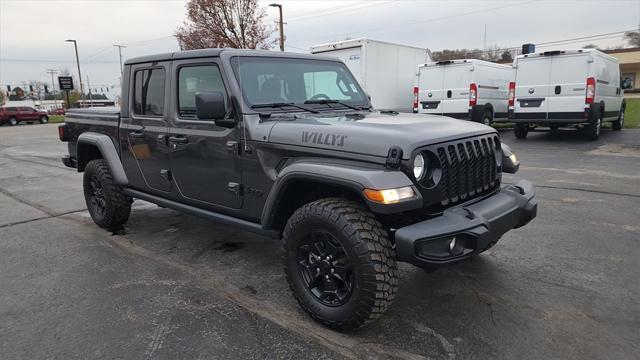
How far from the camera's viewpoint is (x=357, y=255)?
8.68 feet

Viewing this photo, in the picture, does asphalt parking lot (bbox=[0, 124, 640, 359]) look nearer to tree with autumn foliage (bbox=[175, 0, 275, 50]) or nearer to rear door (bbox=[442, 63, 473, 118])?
rear door (bbox=[442, 63, 473, 118])

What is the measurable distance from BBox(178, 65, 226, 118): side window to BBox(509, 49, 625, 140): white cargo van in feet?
36.0

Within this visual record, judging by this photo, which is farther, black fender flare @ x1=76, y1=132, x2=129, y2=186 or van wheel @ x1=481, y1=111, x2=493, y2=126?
van wheel @ x1=481, y1=111, x2=493, y2=126

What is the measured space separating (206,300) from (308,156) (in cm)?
139

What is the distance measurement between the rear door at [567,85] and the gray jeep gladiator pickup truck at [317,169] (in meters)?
9.62

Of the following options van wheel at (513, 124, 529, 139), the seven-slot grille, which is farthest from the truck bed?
van wheel at (513, 124, 529, 139)

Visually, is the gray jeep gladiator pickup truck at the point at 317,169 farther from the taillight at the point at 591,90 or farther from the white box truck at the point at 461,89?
the white box truck at the point at 461,89

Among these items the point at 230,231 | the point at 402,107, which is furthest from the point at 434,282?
the point at 402,107

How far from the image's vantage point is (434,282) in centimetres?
368

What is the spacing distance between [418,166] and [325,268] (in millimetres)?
886

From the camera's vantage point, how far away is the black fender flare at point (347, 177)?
2586 mm

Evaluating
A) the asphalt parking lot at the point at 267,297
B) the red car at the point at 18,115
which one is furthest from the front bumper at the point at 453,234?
the red car at the point at 18,115

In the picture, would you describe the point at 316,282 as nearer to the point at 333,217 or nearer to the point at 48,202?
the point at 333,217

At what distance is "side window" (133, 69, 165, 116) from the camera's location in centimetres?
425
